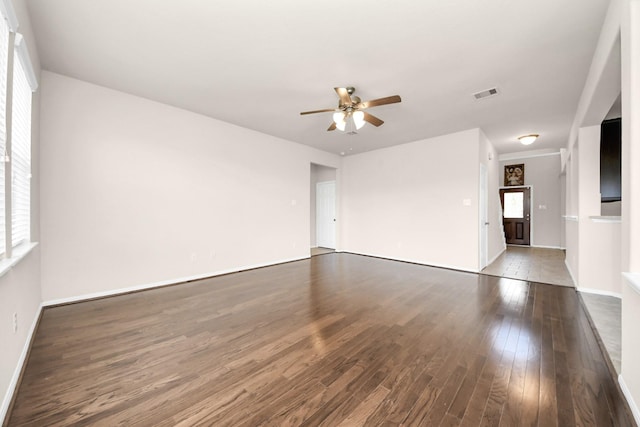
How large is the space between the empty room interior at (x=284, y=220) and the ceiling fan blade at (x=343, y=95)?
0.62 feet

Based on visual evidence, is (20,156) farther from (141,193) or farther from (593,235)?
(593,235)

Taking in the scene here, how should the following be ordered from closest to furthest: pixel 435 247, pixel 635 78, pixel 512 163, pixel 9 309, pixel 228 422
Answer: pixel 228 422, pixel 635 78, pixel 9 309, pixel 435 247, pixel 512 163

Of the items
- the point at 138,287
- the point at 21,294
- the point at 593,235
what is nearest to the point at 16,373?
the point at 21,294

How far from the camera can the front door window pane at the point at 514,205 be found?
7980 mm

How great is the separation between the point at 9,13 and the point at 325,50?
218 centimetres

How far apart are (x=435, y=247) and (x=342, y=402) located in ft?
14.4

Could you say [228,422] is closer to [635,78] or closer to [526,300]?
[635,78]

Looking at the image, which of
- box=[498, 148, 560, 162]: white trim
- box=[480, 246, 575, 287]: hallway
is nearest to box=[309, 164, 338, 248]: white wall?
box=[480, 246, 575, 287]: hallway

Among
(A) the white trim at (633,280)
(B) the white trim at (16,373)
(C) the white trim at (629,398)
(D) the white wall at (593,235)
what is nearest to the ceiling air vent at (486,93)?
(D) the white wall at (593,235)

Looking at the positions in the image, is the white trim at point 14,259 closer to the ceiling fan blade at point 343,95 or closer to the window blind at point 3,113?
the window blind at point 3,113

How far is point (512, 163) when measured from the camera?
805cm

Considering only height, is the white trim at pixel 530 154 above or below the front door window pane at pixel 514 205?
above

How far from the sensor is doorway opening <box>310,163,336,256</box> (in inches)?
289

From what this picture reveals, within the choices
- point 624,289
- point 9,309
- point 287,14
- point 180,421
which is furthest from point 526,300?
point 9,309
